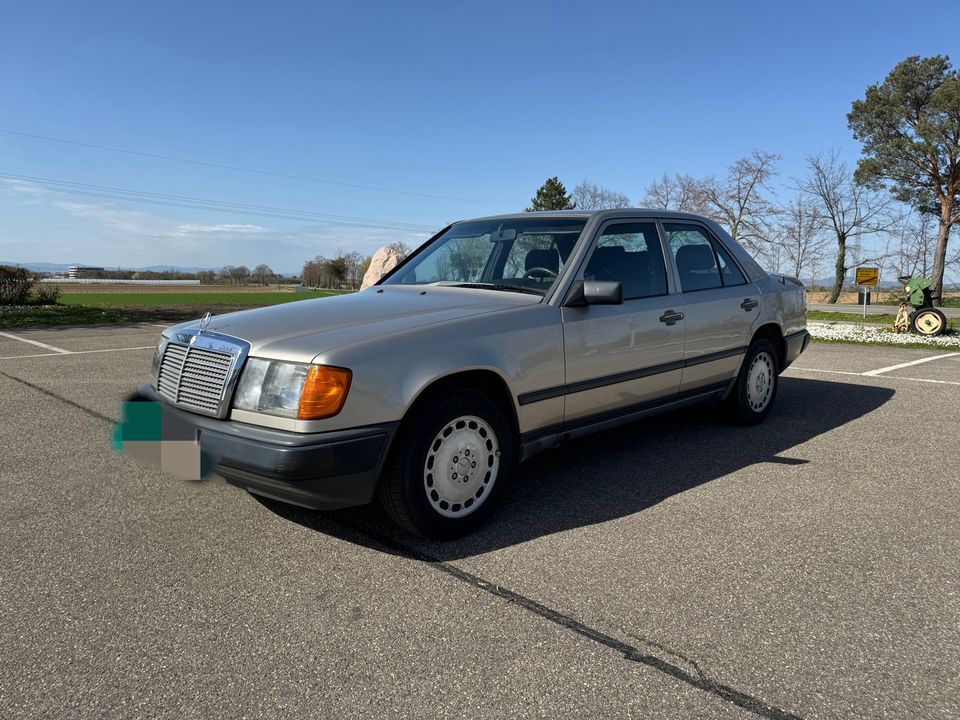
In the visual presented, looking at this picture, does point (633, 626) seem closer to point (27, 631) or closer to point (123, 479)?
point (27, 631)

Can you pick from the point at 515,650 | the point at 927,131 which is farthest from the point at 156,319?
the point at 927,131

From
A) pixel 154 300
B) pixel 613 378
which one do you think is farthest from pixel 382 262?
pixel 613 378

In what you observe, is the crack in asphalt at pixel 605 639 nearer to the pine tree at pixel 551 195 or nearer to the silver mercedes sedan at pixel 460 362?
the silver mercedes sedan at pixel 460 362

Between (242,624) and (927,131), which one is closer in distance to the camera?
(242,624)

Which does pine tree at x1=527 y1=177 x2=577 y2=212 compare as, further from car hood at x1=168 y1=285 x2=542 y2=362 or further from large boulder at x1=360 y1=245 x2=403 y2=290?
car hood at x1=168 y1=285 x2=542 y2=362

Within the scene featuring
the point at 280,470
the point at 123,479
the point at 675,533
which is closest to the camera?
the point at 280,470

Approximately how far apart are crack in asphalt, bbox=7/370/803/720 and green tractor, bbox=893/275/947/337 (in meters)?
14.5

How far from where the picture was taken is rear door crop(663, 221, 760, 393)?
465cm

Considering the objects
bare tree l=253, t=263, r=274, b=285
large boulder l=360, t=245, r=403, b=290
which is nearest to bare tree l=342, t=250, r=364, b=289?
bare tree l=253, t=263, r=274, b=285

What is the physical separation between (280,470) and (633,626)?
1506 millimetres

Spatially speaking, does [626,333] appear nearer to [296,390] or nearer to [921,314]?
[296,390]

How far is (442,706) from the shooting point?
2014 mm

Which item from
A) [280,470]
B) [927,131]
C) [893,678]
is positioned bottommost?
[893,678]

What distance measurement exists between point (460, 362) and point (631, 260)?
1.73 meters
